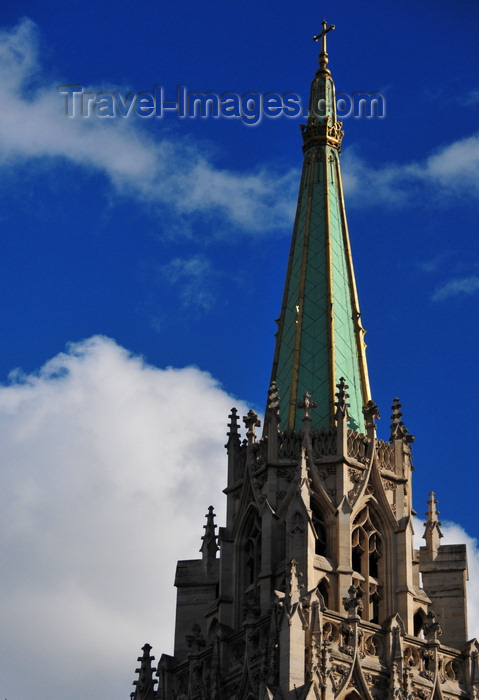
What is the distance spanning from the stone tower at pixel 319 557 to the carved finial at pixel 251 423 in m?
0.04

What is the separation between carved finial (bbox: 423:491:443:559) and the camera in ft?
168

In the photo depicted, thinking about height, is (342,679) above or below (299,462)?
below

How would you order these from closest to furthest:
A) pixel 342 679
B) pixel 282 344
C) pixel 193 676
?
pixel 342 679 < pixel 193 676 < pixel 282 344

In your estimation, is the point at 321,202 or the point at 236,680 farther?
the point at 321,202

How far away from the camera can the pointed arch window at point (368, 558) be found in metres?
47.8

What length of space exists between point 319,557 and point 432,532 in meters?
5.41

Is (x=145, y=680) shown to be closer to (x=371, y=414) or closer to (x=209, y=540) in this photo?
(x=209, y=540)

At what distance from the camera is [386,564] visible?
1912 inches

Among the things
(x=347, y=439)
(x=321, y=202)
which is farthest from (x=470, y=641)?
(x=321, y=202)

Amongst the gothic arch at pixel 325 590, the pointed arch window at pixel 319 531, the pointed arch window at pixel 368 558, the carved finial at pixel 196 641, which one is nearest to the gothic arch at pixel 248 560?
the carved finial at pixel 196 641

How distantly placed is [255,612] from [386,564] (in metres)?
3.98

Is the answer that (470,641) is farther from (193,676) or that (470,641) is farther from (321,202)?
(321,202)

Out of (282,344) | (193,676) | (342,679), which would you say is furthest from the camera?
(282,344)

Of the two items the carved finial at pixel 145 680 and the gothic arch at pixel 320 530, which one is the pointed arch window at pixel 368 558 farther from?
the carved finial at pixel 145 680
